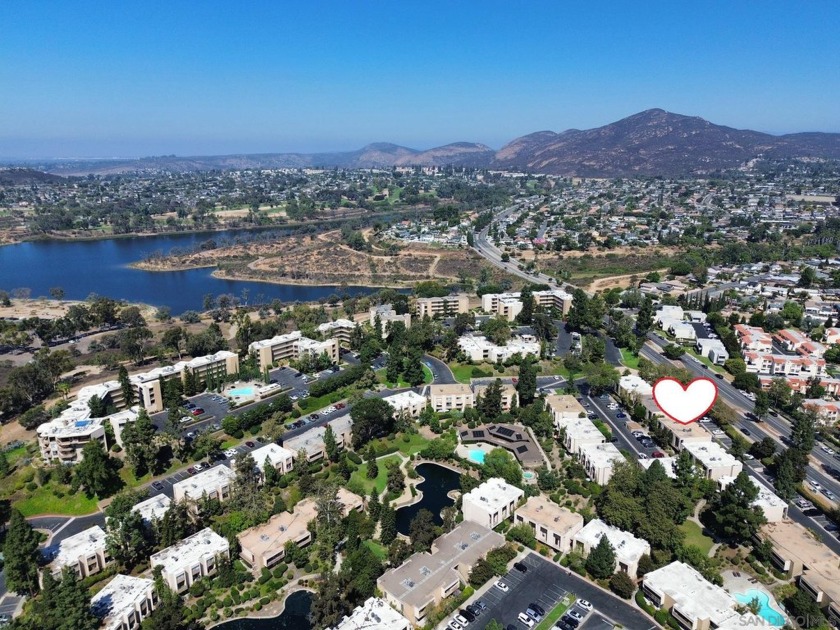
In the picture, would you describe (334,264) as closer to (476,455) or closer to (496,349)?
(496,349)

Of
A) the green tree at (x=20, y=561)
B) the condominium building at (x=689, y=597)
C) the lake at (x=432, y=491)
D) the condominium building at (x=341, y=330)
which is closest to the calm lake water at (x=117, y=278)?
the condominium building at (x=341, y=330)

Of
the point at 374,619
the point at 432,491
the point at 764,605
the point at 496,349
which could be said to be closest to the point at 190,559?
the point at 374,619

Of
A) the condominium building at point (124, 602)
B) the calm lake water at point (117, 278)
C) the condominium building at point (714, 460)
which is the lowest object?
the calm lake water at point (117, 278)

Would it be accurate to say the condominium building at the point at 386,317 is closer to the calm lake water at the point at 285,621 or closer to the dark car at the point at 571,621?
the calm lake water at the point at 285,621

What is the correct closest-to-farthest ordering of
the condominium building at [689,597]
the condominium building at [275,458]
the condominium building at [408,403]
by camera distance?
the condominium building at [689,597], the condominium building at [275,458], the condominium building at [408,403]

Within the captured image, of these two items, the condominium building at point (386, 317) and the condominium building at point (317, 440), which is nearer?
the condominium building at point (317, 440)

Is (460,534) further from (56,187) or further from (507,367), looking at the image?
(56,187)

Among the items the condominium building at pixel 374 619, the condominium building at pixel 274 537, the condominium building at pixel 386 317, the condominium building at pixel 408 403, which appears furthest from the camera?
the condominium building at pixel 386 317
